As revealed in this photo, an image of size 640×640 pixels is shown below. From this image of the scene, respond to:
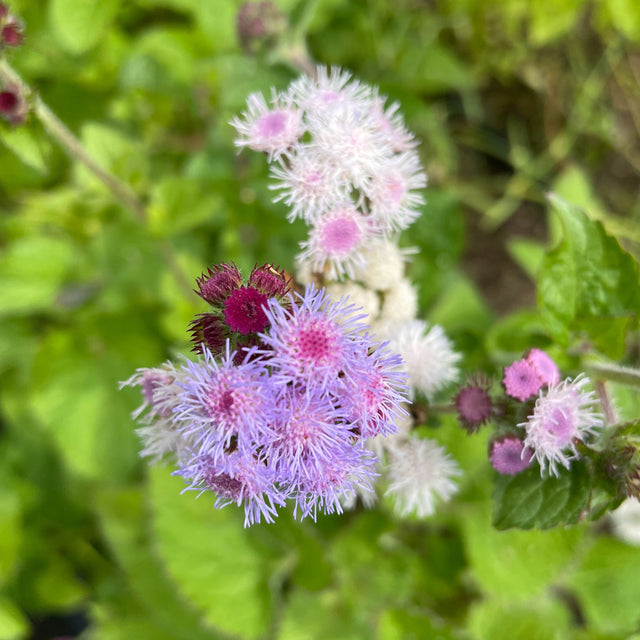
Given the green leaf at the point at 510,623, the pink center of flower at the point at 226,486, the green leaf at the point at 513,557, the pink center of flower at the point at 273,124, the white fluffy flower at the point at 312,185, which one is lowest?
the green leaf at the point at 510,623

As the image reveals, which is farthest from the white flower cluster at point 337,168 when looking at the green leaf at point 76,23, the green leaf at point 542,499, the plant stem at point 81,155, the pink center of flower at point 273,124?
the green leaf at point 76,23

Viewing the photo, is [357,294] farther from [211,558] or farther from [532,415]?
[211,558]

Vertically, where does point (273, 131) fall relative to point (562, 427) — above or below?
above

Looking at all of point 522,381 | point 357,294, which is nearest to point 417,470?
point 522,381

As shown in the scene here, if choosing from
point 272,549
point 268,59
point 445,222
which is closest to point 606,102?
point 445,222

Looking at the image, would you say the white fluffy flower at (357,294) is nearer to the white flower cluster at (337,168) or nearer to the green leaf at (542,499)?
the white flower cluster at (337,168)

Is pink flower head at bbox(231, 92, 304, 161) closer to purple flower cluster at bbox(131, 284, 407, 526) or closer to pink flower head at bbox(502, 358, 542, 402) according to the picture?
purple flower cluster at bbox(131, 284, 407, 526)

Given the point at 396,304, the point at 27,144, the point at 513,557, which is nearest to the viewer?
the point at 396,304

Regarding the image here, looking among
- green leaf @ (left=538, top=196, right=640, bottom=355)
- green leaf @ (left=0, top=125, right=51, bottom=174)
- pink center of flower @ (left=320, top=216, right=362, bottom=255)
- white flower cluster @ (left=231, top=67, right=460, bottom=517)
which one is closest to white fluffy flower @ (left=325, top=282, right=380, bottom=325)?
white flower cluster @ (left=231, top=67, right=460, bottom=517)
